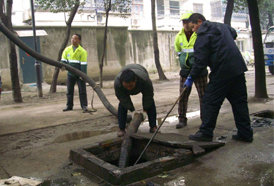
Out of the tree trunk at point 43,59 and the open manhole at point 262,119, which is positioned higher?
the tree trunk at point 43,59

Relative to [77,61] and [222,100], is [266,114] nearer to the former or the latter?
[222,100]

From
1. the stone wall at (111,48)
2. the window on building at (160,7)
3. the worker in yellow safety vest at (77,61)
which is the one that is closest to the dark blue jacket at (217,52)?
the worker in yellow safety vest at (77,61)

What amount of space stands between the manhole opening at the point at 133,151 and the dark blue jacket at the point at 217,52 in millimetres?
1066

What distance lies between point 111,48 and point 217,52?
43.7 ft

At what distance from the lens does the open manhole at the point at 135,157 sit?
287cm

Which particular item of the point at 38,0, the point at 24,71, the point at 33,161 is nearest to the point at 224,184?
the point at 33,161

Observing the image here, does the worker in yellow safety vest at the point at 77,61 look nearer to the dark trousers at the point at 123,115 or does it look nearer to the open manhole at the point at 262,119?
the dark trousers at the point at 123,115

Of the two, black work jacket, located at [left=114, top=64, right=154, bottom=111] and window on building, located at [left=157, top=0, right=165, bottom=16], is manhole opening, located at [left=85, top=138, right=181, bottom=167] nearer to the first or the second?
black work jacket, located at [left=114, top=64, right=154, bottom=111]

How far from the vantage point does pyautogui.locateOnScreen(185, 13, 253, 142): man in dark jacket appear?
3584 mm

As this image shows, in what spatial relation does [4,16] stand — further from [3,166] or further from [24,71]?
[3,166]

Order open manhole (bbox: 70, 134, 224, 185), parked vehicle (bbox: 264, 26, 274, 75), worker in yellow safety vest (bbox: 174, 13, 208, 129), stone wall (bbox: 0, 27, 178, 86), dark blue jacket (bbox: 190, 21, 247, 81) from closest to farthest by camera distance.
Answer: open manhole (bbox: 70, 134, 224, 185)
dark blue jacket (bbox: 190, 21, 247, 81)
worker in yellow safety vest (bbox: 174, 13, 208, 129)
parked vehicle (bbox: 264, 26, 274, 75)
stone wall (bbox: 0, 27, 178, 86)

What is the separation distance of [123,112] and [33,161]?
136cm

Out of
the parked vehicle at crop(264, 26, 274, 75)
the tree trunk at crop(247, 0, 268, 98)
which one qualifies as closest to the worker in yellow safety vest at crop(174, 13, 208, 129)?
the tree trunk at crop(247, 0, 268, 98)

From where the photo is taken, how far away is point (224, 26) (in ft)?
12.4
